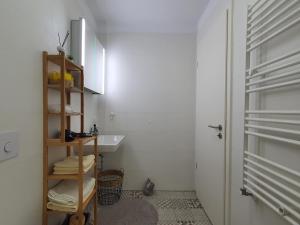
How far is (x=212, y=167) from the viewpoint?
6.63ft

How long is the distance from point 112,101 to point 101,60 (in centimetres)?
62

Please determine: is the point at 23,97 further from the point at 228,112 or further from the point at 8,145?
the point at 228,112

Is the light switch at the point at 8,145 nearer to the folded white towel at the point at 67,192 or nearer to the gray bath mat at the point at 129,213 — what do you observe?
the folded white towel at the point at 67,192

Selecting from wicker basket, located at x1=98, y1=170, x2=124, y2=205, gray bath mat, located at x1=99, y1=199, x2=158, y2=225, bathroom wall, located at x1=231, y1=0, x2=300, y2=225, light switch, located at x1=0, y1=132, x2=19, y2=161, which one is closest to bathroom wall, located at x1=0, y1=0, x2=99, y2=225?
light switch, located at x1=0, y1=132, x2=19, y2=161

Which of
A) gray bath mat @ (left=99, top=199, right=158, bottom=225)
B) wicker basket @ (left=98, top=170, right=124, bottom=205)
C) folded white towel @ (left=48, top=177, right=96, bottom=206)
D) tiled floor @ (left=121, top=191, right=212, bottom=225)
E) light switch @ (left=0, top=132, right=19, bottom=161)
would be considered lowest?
tiled floor @ (left=121, top=191, right=212, bottom=225)

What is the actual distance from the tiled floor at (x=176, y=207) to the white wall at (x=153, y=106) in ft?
0.49

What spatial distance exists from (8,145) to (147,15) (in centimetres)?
223

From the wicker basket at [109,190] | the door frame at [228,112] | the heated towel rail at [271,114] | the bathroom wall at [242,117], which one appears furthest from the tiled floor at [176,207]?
the heated towel rail at [271,114]

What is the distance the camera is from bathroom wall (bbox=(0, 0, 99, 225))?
3.06ft

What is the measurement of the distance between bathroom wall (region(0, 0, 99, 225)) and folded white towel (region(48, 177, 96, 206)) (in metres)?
0.09

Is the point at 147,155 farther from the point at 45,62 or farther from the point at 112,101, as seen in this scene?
the point at 45,62

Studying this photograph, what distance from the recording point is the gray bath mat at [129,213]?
2078 mm

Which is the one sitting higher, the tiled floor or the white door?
the white door

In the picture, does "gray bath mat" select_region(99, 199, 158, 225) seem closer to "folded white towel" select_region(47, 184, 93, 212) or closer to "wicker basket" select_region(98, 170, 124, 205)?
"wicker basket" select_region(98, 170, 124, 205)
